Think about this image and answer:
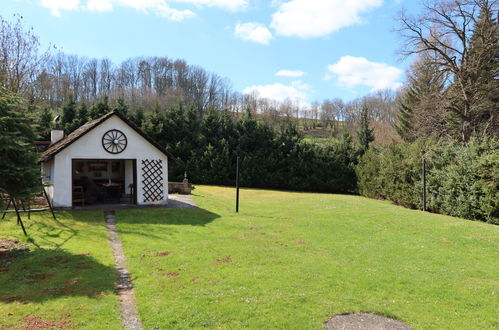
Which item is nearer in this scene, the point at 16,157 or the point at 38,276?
the point at 38,276

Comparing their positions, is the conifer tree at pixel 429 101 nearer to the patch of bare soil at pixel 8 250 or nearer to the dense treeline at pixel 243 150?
the dense treeline at pixel 243 150

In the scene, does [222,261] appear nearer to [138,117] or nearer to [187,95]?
[138,117]

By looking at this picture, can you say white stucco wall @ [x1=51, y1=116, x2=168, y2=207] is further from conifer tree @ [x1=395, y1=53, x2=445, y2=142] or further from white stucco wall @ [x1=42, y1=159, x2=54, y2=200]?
conifer tree @ [x1=395, y1=53, x2=445, y2=142]

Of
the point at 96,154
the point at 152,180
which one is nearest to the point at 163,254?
the point at 152,180

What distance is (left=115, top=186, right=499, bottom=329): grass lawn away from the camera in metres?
5.71

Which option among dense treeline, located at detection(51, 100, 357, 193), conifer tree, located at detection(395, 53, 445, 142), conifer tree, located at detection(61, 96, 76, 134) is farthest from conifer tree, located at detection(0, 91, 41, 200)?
conifer tree, located at detection(61, 96, 76, 134)

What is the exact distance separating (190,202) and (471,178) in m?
14.7

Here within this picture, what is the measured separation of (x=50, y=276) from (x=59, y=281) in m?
0.48

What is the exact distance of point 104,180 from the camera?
21047mm

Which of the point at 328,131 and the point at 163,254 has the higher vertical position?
the point at 328,131

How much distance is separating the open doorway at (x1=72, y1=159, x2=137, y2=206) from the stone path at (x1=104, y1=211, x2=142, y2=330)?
774 centimetres

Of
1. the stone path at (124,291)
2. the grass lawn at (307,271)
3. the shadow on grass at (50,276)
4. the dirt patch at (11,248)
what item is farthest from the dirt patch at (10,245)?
the grass lawn at (307,271)

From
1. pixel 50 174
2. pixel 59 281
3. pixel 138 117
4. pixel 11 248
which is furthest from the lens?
pixel 138 117

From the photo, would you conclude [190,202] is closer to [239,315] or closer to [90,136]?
[90,136]
